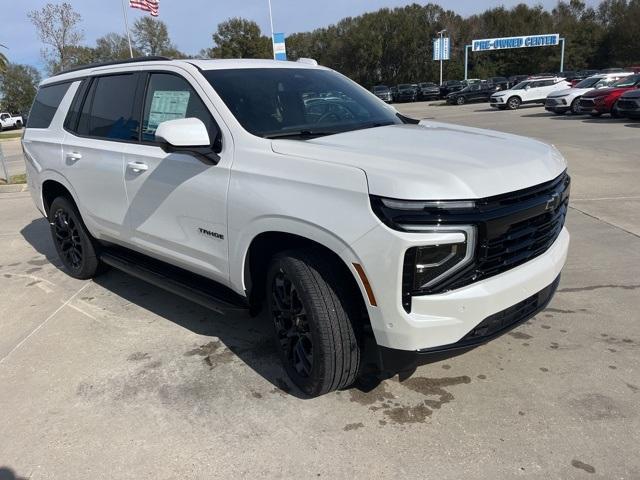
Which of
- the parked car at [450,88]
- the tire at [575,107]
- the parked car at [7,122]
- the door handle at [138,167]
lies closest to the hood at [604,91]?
the tire at [575,107]

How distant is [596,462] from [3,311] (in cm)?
463

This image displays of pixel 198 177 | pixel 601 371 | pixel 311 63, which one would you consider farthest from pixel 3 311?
pixel 601 371

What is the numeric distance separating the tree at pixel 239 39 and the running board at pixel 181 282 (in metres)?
67.0

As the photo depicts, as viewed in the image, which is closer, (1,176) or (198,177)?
(198,177)

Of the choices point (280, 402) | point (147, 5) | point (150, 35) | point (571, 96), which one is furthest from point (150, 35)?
point (280, 402)

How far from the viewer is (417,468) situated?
250 centimetres

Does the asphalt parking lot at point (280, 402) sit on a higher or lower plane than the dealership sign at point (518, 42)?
lower

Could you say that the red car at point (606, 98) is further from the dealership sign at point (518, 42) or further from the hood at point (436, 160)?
the dealership sign at point (518, 42)

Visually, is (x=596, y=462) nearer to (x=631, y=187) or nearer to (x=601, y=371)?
(x=601, y=371)

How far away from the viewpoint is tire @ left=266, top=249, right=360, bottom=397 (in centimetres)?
271

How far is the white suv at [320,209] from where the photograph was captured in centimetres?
241

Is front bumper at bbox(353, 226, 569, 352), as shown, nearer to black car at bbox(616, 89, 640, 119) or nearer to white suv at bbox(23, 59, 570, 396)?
white suv at bbox(23, 59, 570, 396)

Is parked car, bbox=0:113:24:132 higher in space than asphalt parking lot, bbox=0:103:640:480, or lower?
lower

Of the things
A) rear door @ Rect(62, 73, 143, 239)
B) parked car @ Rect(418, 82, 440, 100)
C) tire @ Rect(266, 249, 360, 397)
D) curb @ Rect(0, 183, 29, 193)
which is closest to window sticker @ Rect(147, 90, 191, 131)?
rear door @ Rect(62, 73, 143, 239)
